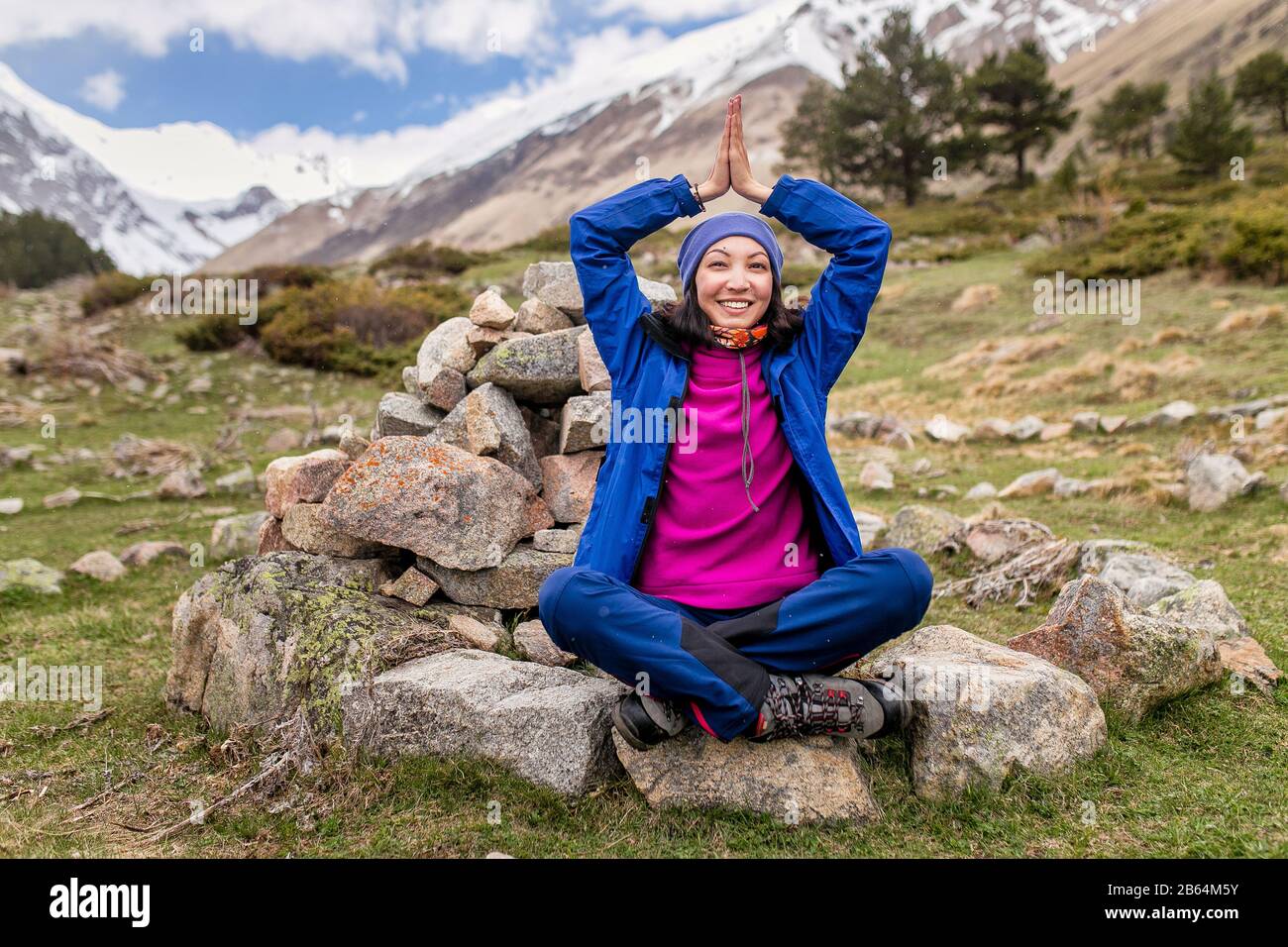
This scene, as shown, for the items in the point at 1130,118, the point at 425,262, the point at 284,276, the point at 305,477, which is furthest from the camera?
the point at 1130,118

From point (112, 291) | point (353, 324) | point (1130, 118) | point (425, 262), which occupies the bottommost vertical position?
point (353, 324)

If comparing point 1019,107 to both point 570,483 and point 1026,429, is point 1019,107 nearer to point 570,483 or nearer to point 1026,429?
point 1026,429

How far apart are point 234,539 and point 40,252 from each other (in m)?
35.5

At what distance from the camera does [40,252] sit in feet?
114

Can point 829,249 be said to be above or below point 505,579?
above

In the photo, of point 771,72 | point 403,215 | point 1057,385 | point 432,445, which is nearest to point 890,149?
point 1057,385

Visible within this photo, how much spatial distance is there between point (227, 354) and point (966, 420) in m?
14.6

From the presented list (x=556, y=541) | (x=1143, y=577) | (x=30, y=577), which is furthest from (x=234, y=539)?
(x=1143, y=577)

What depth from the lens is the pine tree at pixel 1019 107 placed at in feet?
121

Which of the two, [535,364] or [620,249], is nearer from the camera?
[620,249]

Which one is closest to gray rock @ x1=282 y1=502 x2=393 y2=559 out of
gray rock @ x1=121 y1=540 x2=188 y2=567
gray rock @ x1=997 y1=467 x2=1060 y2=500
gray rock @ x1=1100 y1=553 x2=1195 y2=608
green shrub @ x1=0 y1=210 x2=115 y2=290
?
gray rock @ x1=121 y1=540 x2=188 y2=567

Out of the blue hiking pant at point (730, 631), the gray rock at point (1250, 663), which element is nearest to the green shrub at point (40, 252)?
the blue hiking pant at point (730, 631)

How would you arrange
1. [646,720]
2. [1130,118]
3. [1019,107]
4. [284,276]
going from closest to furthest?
[646,720], [284,276], [1019,107], [1130,118]
